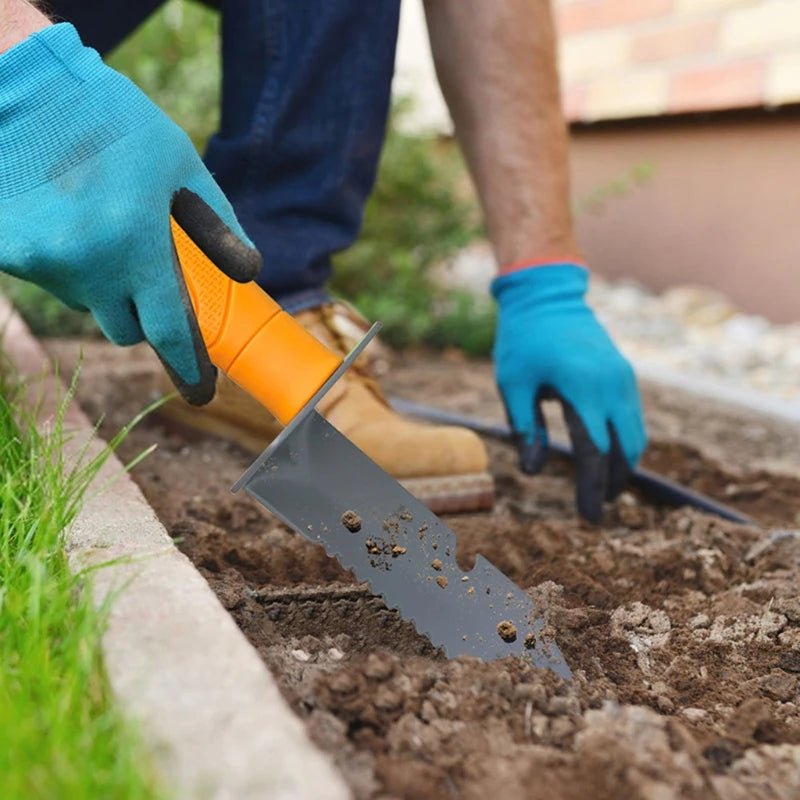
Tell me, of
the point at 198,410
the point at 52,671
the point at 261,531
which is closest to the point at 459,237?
the point at 198,410

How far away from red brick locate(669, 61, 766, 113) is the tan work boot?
2.31 meters

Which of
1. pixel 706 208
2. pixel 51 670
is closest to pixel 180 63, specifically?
pixel 706 208

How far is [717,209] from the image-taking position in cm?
405

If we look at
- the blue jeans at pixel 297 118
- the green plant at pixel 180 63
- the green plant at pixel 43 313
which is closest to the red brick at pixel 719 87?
the green plant at pixel 180 63

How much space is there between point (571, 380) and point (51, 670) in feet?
3.97

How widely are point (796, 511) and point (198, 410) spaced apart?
4.15 feet

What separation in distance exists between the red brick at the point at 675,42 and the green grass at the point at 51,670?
132 inches

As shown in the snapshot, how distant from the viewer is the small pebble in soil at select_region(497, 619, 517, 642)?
1.24 m

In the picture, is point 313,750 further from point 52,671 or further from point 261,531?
point 261,531

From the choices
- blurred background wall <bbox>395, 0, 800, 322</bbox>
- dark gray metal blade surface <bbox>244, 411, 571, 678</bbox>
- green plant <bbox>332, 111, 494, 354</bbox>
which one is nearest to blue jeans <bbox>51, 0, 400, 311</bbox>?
dark gray metal blade surface <bbox>244, 411, 571, 678</bbox>

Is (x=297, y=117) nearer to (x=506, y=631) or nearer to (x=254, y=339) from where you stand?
(x=254, y=339)

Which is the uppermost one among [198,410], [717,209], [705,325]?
[198,410]

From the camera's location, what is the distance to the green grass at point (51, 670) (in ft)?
2.55

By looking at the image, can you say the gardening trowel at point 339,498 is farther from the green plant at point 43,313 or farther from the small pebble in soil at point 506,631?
the green plant at point 43,313
